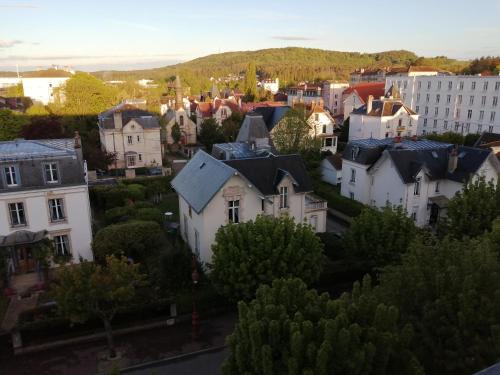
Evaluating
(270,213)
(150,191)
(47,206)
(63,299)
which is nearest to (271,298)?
(63,299)

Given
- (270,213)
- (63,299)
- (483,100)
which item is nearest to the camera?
(63,299)

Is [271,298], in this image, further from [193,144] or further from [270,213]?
[193,144]

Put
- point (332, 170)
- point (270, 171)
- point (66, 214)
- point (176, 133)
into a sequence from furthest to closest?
point (176, 133) < point (332, 170) < point (270, 171) < point (66, 214)

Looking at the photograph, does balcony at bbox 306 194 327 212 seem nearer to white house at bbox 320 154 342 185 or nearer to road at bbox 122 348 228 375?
road at bbox 122 348 228 375

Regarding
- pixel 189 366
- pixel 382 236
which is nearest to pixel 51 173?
pixel 189 366

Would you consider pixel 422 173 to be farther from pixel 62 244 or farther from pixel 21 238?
pixel 21 238

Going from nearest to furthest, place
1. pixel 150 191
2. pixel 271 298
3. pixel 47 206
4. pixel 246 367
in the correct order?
pixel 246 367
pixel 271 298
pixel 47 206
pixel 150 191
